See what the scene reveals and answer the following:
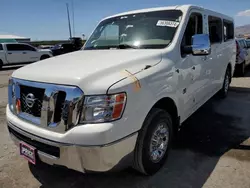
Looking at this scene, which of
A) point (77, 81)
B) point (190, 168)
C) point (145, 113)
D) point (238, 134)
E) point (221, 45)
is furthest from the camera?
point (221, 45)

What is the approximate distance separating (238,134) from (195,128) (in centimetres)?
70

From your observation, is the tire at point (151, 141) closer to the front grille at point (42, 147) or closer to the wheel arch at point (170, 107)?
the wheel arch at point (170, 107)

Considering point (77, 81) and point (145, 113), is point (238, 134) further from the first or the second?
point (77, 81)

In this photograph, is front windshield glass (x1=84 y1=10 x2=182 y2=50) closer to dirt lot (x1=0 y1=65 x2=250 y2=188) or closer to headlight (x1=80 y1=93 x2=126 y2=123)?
headlight (x1=80 y1=93 x2=126 y2=123)

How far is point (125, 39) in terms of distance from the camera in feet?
11.9

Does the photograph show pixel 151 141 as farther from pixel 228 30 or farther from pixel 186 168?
pixel 228 30

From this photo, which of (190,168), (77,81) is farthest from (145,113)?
(190,168)

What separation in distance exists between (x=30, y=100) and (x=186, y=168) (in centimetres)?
200

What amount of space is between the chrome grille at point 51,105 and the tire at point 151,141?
728 millimetres

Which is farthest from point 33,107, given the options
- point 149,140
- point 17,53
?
point 17,53

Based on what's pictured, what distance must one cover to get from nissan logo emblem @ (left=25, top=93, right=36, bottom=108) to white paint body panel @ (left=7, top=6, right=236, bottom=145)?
6.9 inches

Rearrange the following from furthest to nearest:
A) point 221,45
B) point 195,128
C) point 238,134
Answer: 1. point 221,45
2. point 195,128
3. point 238,134

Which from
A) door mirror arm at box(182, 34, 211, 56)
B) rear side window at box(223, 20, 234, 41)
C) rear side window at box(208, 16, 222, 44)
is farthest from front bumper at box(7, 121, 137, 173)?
rear side window at box(223, 20, 234, 41)

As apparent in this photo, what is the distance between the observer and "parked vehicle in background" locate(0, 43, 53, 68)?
16292 millimetres
